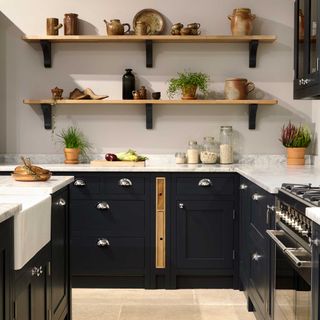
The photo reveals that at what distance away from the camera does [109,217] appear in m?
4.74

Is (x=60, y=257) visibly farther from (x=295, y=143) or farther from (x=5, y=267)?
(x=295, y=143)

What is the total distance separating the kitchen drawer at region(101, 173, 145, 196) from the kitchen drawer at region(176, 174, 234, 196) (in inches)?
11.1

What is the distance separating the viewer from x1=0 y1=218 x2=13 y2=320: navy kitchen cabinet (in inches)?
84.1

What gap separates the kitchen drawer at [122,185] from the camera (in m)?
4.70

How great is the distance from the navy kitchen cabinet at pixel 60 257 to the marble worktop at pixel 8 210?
775 mm

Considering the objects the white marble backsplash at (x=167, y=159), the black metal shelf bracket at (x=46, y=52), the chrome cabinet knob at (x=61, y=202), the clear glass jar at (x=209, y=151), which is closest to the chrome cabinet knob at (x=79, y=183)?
the white marble backsplash at (x=167, y=159)

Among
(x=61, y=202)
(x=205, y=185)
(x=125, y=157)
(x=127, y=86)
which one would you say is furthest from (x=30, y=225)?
(x=127, y=86)

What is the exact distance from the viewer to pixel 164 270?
4758mm

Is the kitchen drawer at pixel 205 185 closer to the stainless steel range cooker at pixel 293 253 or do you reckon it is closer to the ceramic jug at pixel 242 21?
the ceramic jug at pixel 242 21

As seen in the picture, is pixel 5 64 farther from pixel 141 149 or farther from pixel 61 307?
pixel 61 307

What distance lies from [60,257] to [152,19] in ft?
8.33

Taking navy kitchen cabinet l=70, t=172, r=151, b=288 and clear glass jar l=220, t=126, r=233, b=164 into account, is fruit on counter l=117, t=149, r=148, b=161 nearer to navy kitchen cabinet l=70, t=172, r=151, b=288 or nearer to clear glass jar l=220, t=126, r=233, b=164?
navy kitchen cabinet l=70, t=172, r=151, b=288

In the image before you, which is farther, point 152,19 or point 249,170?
point 152,19

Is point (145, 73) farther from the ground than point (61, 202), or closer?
farther from the ground
